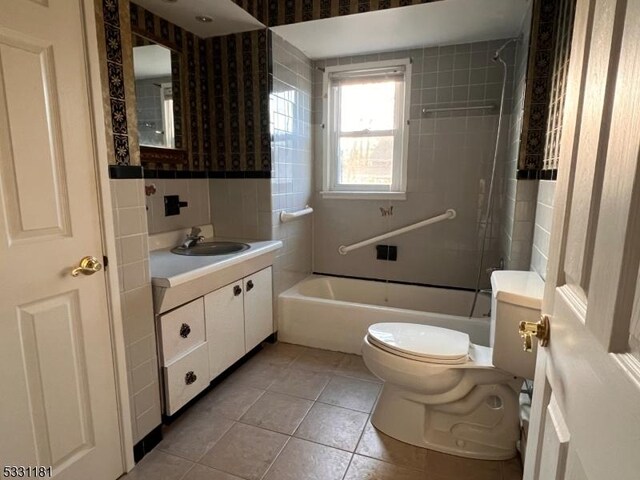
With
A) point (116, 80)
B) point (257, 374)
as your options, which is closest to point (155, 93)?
point (116, 80)

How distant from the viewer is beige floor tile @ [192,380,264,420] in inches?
76.5

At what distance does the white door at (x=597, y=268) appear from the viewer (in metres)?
0.45

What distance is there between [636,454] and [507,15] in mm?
2498

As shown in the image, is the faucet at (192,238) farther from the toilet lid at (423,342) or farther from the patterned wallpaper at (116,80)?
the toilet lid at (423,342)

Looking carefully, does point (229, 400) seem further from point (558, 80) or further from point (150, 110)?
point (558, 80)

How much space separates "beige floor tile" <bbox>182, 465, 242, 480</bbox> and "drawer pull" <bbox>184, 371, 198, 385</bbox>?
0.40 metres

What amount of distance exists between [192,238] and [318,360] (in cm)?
115

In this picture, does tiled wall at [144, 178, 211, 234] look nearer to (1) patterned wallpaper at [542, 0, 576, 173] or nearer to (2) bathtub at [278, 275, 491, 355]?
(2) bathtub at [278, 275, 491, 355]

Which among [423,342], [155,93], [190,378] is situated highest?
[155,93]

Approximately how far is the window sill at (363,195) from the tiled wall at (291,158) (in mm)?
165

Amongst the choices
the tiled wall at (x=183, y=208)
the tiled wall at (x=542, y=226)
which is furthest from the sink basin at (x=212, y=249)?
the tiled wall at (x=542, y=226)

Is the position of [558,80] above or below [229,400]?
above

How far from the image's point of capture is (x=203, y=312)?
6.28ft

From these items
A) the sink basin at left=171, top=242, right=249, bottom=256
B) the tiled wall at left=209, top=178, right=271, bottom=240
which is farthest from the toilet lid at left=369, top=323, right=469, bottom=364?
the tiled wall at left=209, top=178, right=271, bottom=240
